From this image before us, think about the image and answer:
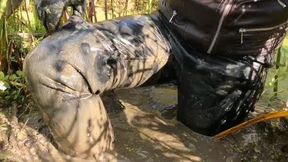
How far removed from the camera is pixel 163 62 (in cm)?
237

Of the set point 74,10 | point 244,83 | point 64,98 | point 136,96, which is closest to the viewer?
point 64,98

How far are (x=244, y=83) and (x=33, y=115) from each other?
0.94 metres

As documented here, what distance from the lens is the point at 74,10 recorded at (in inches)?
88.3

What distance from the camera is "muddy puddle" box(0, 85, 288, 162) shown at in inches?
90.6

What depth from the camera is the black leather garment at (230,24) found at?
7.16 feet

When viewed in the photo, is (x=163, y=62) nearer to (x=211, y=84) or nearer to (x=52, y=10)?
(x=211, y=84)

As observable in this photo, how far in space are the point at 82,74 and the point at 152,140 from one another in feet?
1.68

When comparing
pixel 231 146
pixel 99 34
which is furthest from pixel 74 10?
pixel 231 146

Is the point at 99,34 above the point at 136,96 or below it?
above

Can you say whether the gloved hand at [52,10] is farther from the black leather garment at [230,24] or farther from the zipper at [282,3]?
the zipper at [282,3]

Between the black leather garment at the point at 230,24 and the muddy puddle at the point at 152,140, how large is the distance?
0.39 metres

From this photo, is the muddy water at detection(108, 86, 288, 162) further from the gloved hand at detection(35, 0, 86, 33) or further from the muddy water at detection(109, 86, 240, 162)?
the gloved hand at detection(35, 0, 86, 33)

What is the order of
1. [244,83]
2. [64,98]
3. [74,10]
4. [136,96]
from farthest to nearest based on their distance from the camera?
[136,96] → [244,83] → [74,10] → [64,98]

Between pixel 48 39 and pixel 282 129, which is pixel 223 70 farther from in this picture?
pixel 48 39
